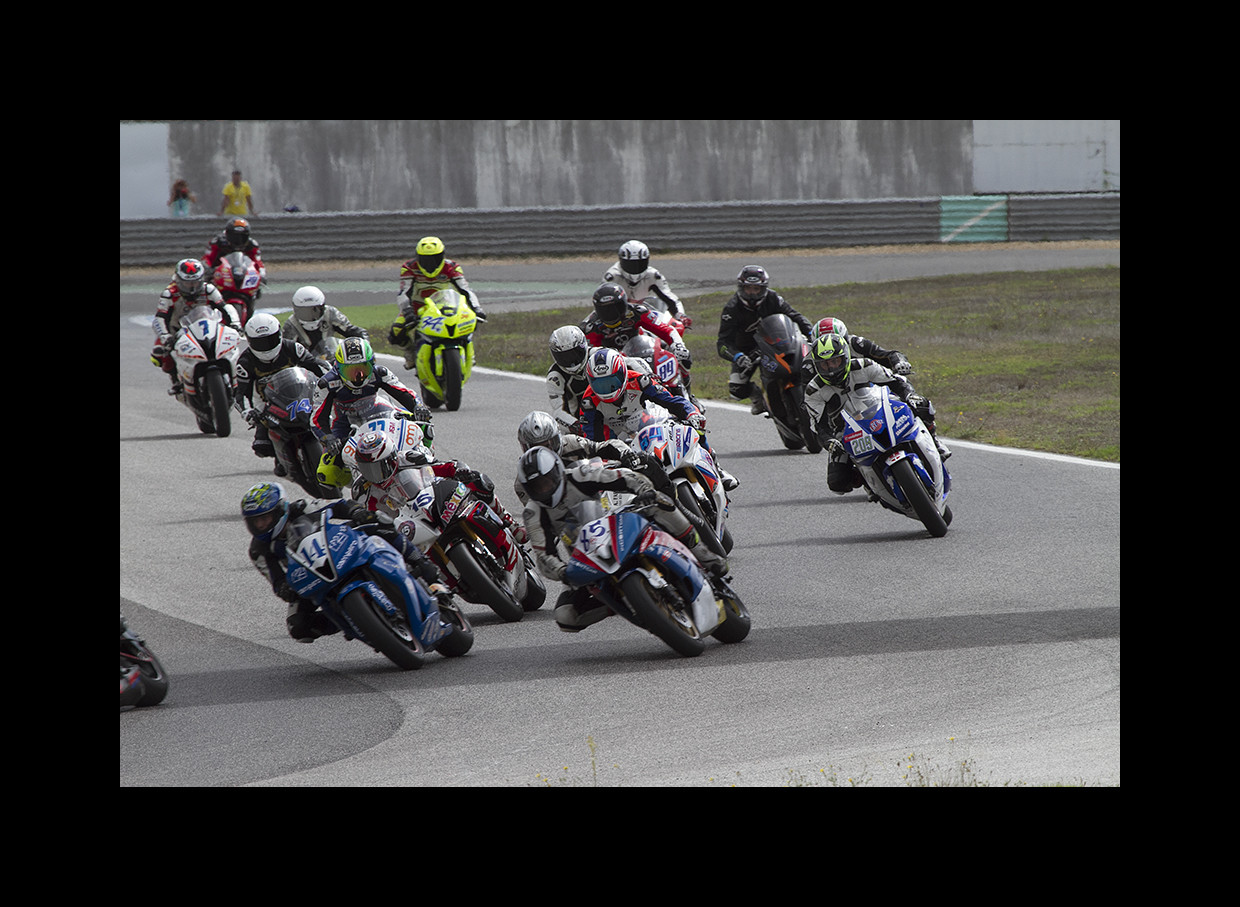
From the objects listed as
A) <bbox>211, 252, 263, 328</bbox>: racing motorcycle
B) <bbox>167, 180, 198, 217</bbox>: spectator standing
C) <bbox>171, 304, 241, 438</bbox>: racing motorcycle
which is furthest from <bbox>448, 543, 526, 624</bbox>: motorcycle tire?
<bbox>167, 180, 198, 217</bbox>: spectator standing

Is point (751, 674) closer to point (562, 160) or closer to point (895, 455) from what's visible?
point (895, 455)

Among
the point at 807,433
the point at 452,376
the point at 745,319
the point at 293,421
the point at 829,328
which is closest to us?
the point at 829,328

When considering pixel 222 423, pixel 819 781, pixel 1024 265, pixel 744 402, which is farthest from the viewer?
pixel 1024 265

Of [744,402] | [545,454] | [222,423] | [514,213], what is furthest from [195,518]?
[514,213]

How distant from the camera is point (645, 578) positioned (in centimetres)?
888

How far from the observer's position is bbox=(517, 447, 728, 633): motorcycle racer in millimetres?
9719

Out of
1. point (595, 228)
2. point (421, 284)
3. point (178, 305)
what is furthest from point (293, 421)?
point (595, 228)

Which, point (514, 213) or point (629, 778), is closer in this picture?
point (629, 778)

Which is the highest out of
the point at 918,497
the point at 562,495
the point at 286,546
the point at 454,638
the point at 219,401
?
the point at 219,401

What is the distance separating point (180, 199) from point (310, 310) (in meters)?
22.2

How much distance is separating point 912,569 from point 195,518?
669cm

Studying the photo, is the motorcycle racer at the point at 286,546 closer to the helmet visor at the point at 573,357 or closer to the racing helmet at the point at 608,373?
the racing helmet at the point at 608,373
